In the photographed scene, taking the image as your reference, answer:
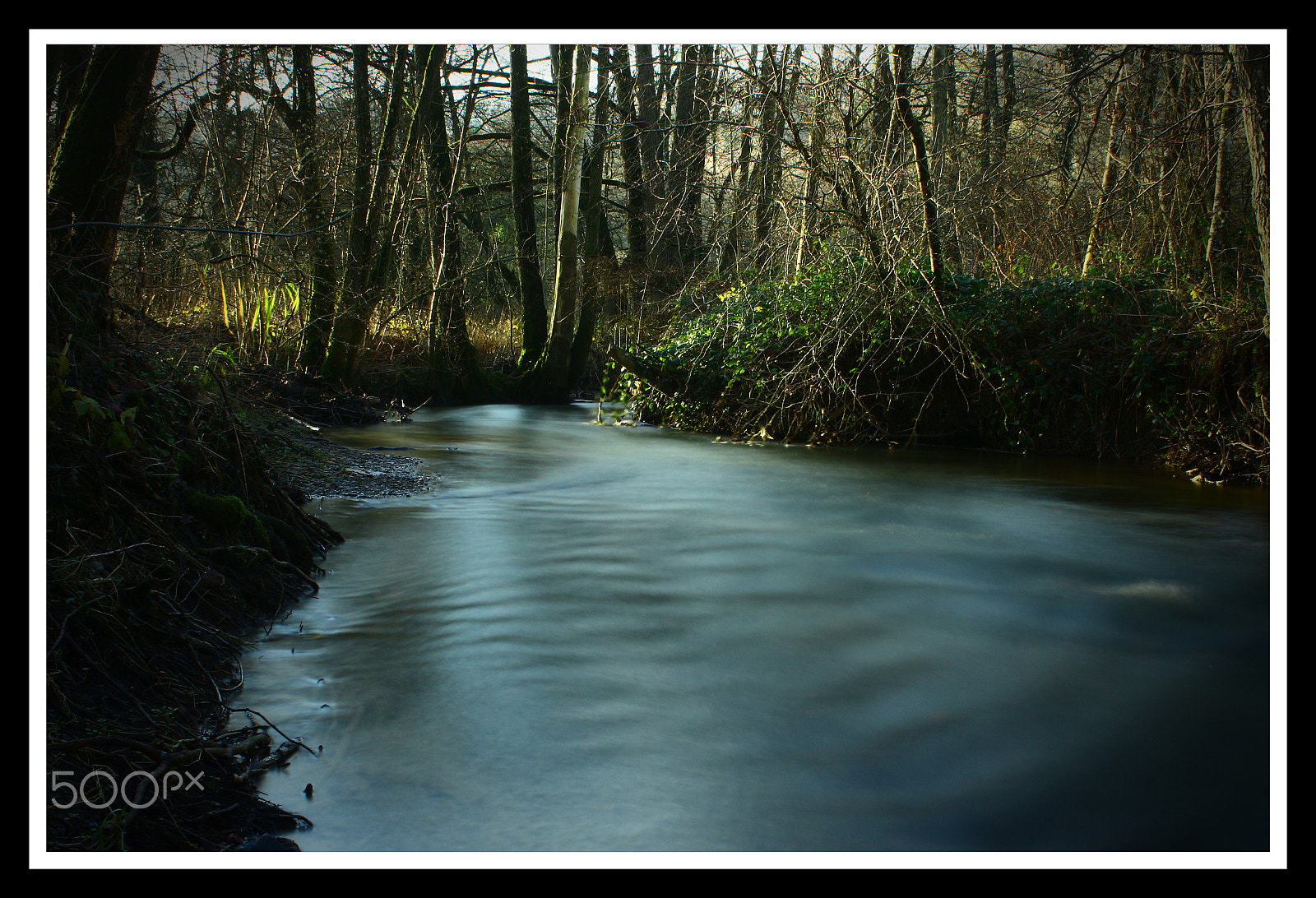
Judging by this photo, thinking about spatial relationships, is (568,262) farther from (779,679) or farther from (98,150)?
(779,679)

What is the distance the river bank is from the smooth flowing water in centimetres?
18

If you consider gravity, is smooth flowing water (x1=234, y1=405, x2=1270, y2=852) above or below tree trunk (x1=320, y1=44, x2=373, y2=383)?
below

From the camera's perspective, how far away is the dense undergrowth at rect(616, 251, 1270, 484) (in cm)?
872

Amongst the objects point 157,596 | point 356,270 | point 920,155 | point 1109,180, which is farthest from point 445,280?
point 157,596

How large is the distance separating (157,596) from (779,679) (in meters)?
2.42

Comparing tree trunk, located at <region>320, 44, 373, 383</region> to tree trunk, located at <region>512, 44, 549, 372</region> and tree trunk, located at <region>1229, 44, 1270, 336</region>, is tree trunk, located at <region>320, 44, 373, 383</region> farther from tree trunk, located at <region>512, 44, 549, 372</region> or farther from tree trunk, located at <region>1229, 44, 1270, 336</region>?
tree trunk, located at <region>1229, 44, 1270, 336</region>

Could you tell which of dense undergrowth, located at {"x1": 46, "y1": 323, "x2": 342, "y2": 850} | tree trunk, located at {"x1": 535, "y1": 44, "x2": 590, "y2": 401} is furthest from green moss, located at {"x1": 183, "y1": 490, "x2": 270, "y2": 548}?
tree trunk, located at {"x1": 535, "y1": 44, "x2": 590, "y2": 401}

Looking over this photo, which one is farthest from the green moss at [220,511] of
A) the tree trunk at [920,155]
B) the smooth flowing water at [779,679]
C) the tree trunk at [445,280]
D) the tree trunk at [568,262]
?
the tree trunk at [445,280]

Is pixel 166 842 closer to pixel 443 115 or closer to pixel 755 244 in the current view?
pixel 755 244

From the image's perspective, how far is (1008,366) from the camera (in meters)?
10.4

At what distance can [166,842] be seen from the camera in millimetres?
2254

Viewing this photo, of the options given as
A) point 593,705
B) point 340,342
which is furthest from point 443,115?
point 593,705

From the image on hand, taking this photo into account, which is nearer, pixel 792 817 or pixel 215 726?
pixel 792 817
